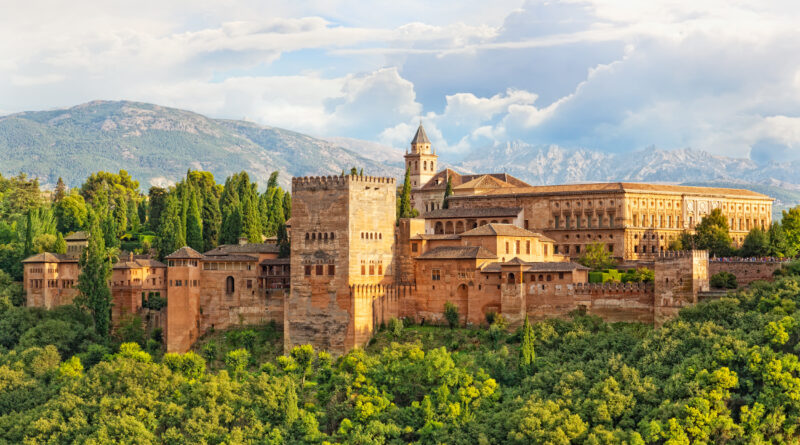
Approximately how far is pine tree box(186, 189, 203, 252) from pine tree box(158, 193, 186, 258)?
94 cm

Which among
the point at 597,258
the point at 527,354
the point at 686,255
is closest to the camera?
the point at 527,354

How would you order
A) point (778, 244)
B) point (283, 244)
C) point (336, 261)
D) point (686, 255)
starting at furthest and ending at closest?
point (283, 244)
point (778, 244)
point (336, 261)
point (686, 255)

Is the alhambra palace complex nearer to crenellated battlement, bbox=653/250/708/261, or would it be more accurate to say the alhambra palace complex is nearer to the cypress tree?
crenellated battlement, bbox=653/250/708/261

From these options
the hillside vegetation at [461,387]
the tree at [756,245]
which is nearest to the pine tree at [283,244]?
the hillside vegetation at [461,387]

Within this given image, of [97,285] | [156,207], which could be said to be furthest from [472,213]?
[156,207]

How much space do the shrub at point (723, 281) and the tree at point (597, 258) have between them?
12573mm

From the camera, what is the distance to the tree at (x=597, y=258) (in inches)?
2966

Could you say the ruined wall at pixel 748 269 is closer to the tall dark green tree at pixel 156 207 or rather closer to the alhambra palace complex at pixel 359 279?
the alhambra palace complex at pixel 359 279

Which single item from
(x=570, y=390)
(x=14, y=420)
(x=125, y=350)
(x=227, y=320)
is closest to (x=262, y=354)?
(x=227, y=320)

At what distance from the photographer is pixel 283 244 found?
72.6 meters

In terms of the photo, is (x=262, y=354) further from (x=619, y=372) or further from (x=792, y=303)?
(x=792, y=303)

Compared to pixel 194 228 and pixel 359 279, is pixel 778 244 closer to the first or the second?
pixel 359 279

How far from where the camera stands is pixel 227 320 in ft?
222

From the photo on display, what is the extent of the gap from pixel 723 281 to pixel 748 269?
2383mm
